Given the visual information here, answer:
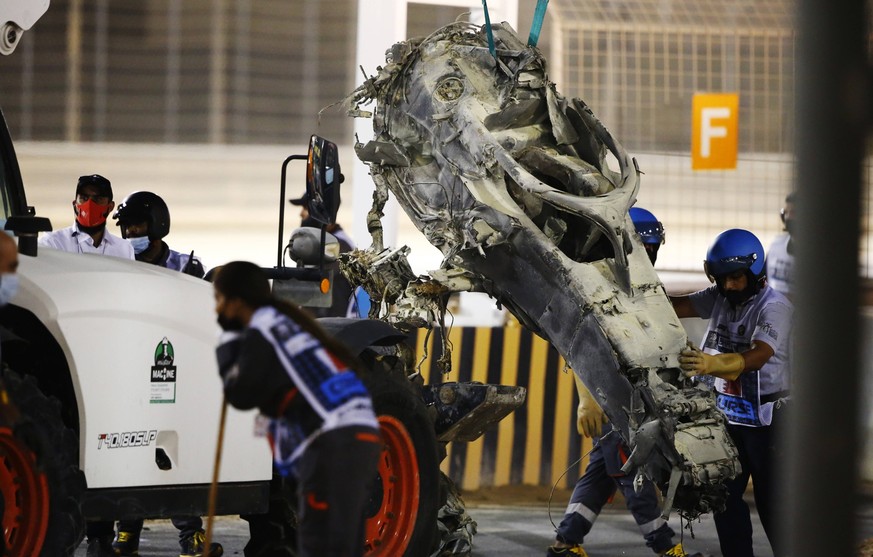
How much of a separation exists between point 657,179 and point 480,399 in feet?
23.5

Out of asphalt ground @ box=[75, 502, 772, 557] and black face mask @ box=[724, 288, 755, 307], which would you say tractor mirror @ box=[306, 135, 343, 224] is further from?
asphalt ground @ box=[75, 502, 772, 557]

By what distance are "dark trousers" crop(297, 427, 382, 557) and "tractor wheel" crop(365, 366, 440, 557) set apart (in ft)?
6.57

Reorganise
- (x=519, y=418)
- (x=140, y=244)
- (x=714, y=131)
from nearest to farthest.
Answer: (x=140, y=244) → (x=519, y=418) → (x=714, y=131)

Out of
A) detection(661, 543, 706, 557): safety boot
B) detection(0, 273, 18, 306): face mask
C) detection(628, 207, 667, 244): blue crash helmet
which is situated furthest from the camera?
detection(628, 207, 667, 244): blue crash helmet

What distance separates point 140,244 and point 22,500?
11.9 feet

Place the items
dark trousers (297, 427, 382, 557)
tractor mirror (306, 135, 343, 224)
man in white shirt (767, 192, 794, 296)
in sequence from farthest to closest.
Answer: 1. man in white shirt (767, 192, 794, 296)
2. tractor mirror (306, 135, 343, 224)
3. dark trousers (297, 427, 382, 557)

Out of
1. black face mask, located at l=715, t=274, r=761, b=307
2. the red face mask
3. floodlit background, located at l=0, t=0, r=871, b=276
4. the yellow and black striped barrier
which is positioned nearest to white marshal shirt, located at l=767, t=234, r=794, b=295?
floodlit background, located at l=0, t=0, r=871, b=276

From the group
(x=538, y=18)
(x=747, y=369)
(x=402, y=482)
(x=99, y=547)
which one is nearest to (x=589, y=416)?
(x=747, y=369)

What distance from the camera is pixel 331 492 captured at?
552 centimetres

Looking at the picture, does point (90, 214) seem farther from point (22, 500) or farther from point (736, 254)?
point (736, 254)

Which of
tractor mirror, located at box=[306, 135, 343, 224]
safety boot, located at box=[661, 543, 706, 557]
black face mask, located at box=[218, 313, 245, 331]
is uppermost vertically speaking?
tractor mirror, located at box=[306, 135, 343, 224]

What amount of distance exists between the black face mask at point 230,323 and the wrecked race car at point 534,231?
9.78ft

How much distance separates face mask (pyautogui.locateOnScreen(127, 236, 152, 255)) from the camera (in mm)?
9547

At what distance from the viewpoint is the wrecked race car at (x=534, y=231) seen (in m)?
8.02
